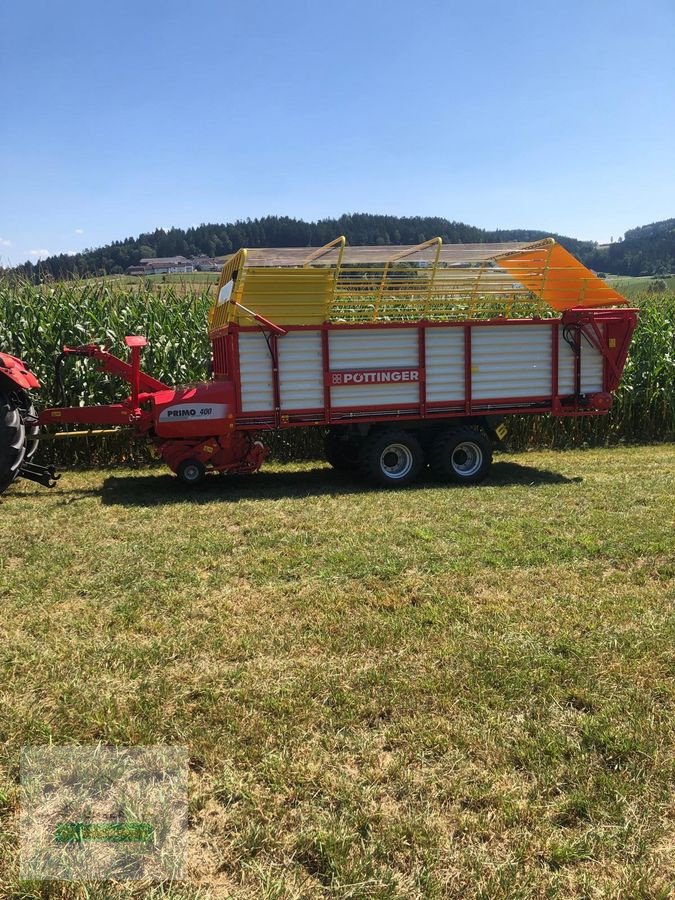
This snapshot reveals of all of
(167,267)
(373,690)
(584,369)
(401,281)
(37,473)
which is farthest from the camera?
(167,267)

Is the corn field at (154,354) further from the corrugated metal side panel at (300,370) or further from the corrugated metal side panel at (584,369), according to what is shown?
the corrugated metal side panel at (584,369)

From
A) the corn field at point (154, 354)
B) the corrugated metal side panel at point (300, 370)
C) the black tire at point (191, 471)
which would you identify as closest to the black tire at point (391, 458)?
the corrugated metal side panel at point (300, 370)

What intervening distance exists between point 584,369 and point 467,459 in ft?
6.35

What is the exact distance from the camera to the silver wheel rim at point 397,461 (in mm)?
8242

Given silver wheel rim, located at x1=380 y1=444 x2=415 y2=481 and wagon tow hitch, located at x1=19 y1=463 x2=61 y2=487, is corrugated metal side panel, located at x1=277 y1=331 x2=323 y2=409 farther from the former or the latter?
wagon tow hitch, located at x1=19 y1=463 x2=61 y2=487

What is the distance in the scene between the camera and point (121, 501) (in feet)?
23.5

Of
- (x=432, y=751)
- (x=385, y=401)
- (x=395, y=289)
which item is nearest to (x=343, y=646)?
(x=432, y=751)

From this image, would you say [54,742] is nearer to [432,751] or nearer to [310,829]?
[310,829]

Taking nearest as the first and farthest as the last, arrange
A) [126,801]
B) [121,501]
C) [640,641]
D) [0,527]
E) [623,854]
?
[623,854] → [126,801] → [640,641] → [0,527] → [121,501]

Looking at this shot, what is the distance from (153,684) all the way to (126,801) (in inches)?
30.9

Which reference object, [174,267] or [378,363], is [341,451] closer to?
[378,363]
